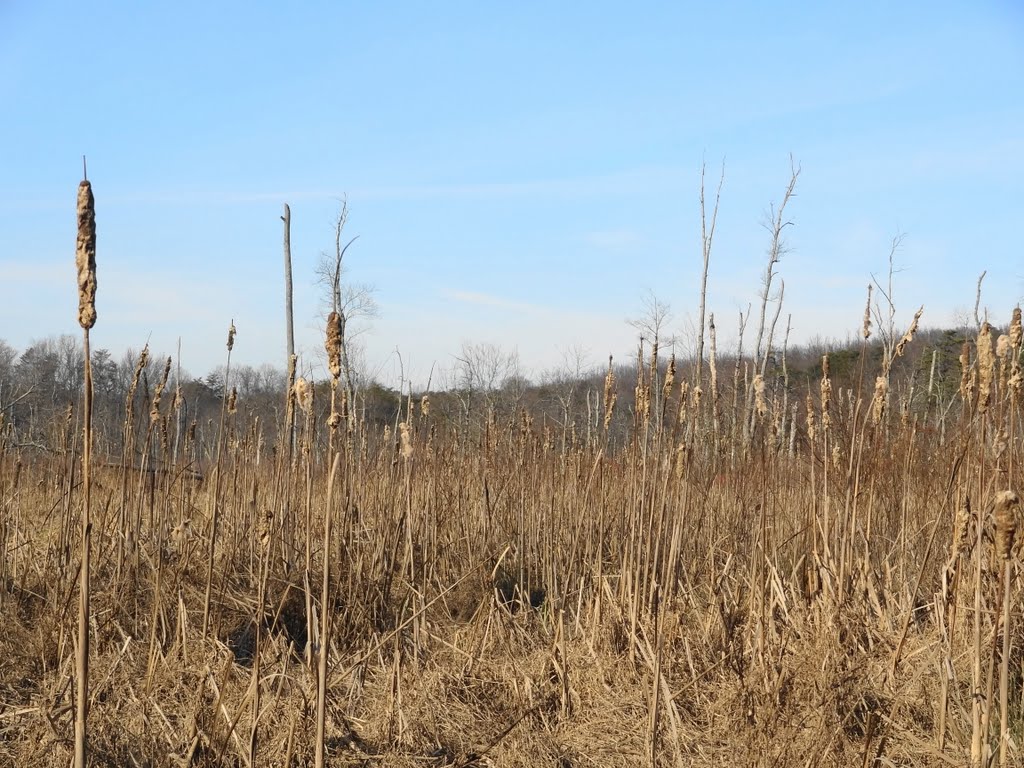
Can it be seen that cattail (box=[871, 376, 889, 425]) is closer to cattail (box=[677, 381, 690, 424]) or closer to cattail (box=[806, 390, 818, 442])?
cattail (box=[806, 390, 818, 442])

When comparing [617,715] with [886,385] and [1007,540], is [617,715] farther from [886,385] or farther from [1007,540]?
[1007,540]

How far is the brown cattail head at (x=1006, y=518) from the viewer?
1787 mm

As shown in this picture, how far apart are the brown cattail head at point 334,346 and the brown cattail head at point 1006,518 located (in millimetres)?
1328

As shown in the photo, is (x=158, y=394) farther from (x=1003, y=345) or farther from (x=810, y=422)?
(x=1003, y=345)

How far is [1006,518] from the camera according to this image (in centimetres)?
180

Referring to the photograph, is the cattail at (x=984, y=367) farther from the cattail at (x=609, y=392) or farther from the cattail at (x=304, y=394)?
the cattail at (x=304, y=394)

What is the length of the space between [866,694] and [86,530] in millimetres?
2818

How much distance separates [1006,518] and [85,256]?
177 centimetres

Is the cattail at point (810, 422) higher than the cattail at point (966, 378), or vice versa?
the cattail at point (966, 378)

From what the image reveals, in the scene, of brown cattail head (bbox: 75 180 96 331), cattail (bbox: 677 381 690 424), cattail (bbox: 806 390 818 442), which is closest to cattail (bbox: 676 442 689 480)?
cattail (bbox: 677 381 690 424)

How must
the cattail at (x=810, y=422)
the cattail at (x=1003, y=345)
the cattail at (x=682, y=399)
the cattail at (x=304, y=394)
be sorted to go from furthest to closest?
the cattail at (x=810, y=422), the cattail at (x=682, y=399), the cattail at (x=1003, y=345), the cattail at (x=304, y=394)

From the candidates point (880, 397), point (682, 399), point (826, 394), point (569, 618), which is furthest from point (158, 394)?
point (880, 397)

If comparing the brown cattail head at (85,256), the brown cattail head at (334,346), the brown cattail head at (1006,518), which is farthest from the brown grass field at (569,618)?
the brown cattail head at (85,256)

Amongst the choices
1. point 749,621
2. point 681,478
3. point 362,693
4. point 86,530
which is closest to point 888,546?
point 749,621
